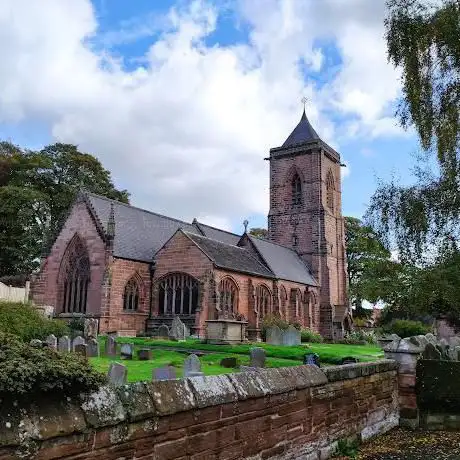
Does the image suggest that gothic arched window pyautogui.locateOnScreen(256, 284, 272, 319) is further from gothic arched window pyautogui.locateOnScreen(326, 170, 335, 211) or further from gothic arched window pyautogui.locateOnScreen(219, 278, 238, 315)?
Answer: gothic arched window pyautogui.locateOnScreen(326, 170, 335, 211)

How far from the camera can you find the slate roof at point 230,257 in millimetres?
30141

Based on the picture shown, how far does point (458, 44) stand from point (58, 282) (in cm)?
2688

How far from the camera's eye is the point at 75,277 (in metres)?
31.4

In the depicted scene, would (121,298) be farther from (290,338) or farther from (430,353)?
A: (430,353)

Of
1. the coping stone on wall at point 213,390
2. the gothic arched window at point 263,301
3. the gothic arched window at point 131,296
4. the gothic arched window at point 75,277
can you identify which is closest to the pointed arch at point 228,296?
the gothic arched window at point 263,301

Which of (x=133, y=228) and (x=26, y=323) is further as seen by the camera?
(x=133, y=228)

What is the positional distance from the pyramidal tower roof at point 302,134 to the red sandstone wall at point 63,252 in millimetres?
23630

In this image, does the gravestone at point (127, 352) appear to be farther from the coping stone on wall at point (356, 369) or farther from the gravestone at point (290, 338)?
the coping stone on wall at point (356, 369)

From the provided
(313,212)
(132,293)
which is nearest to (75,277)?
(132,293)

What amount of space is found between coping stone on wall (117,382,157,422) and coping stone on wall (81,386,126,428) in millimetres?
54

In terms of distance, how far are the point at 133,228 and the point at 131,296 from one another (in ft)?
17.8

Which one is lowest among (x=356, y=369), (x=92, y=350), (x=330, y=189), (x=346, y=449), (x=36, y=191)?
(x=346, y=449)

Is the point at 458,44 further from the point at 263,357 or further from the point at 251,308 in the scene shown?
the point at 251,308

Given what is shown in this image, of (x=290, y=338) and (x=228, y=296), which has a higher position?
(x=228, y=296)
